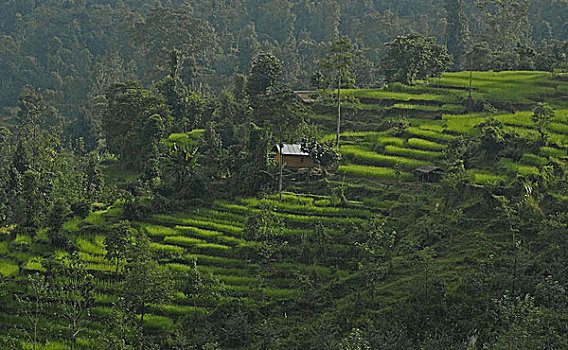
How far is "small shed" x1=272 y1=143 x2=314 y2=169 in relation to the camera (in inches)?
1125

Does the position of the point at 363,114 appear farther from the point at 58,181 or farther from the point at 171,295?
the point at 171,295

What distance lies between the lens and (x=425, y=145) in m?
30.7

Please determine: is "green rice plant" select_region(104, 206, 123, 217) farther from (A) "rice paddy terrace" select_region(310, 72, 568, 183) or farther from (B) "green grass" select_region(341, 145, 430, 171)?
(B) "green grass" select_region(341, 145, 430, 171)

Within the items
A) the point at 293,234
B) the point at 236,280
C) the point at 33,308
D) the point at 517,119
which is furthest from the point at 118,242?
the point at 517,119

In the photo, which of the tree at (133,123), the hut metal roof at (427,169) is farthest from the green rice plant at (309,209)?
the tree at (133,123)

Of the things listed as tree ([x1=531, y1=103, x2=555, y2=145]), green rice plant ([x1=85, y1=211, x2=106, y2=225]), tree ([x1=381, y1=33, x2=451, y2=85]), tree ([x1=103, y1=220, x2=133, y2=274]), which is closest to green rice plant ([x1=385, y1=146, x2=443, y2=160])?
tree ([x1=531, y1=103, x2=555, y2=145])

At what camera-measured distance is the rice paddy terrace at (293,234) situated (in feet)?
69.5

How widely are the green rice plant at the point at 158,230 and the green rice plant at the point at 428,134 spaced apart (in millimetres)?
13432

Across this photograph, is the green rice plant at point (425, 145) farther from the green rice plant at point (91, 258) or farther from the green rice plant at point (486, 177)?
the green rice plant at point (91, 258)

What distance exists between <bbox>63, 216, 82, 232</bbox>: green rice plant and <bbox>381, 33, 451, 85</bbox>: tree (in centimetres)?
2302

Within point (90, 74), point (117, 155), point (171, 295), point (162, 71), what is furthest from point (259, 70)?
point (90, 74)

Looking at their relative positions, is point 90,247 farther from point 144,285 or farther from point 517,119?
point 517,119

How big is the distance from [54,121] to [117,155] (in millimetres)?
19757

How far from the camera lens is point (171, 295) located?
66.2 ft
